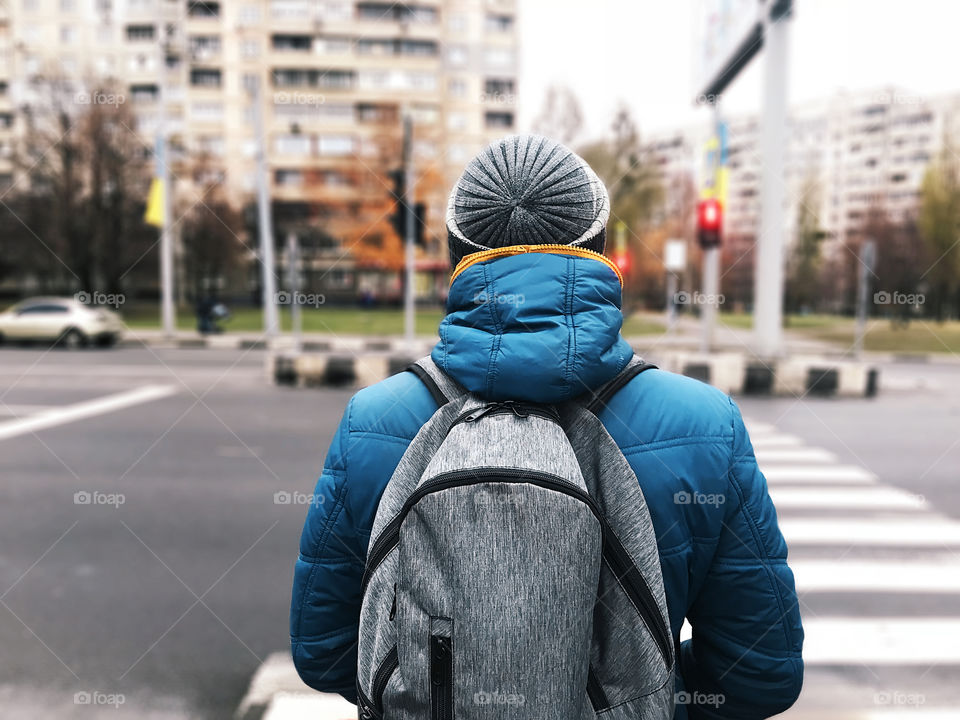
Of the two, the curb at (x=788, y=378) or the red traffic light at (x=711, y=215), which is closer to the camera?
the curb at (x=788, y=378)

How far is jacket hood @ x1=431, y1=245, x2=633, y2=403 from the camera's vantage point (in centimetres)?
96

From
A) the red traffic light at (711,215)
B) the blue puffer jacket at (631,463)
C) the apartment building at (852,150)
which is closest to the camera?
the blue puffer jacket at (631,463)

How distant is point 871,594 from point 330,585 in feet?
12.0

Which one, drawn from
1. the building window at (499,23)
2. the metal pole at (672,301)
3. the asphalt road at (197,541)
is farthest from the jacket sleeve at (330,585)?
the building window at (499,23)

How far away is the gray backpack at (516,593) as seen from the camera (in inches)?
33.9

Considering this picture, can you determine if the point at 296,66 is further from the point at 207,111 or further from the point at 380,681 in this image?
the point at 380,681

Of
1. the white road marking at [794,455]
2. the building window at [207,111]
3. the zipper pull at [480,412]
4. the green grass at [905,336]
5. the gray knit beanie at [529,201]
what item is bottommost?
the green grass at [905,336]

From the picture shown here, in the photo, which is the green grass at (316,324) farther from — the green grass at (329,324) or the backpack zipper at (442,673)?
the backpack zipper at (442,673)

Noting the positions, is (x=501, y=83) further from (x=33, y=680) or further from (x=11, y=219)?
(x=33, y=680)

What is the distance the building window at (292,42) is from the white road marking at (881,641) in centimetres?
5025

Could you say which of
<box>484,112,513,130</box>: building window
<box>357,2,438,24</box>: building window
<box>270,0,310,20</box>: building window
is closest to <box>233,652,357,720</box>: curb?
<box>357,2,438,24</box>: building window

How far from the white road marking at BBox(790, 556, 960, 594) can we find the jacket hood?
3493mm

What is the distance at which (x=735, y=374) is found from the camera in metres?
10.8

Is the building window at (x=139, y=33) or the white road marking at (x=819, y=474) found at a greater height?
the building window at (x=139, y=33)
